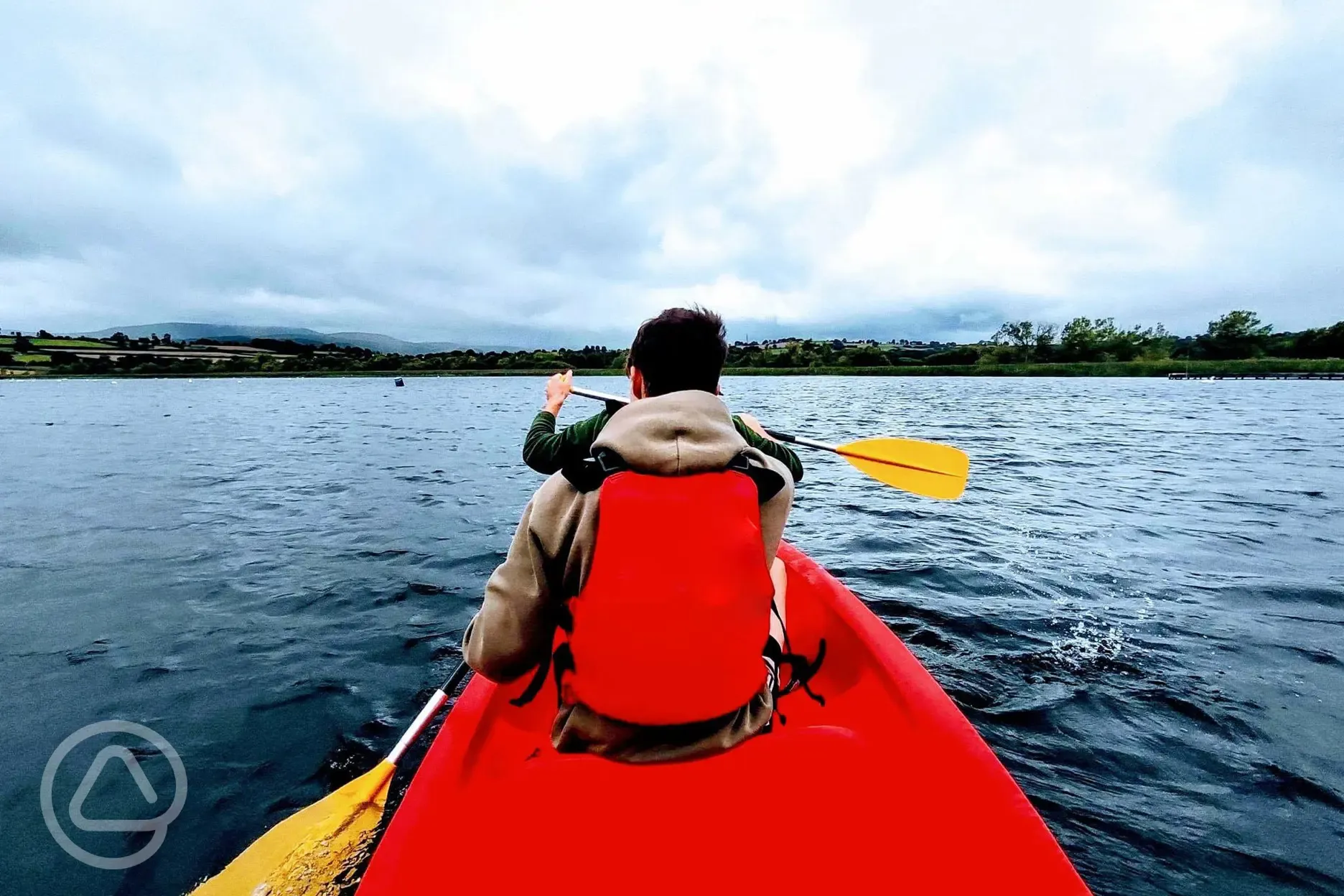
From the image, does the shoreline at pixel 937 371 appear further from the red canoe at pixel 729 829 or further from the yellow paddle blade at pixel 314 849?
the red canoe at pixel 729 829

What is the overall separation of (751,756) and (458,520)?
827 cm

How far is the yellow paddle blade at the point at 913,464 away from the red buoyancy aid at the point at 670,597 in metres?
3.12

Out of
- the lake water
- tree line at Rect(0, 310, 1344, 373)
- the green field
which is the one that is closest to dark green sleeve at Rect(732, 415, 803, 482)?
the lake water

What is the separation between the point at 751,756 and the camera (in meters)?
1.67

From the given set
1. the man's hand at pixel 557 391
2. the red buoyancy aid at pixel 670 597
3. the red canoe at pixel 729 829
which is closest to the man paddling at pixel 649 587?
the red buoyancy aid at pixel 670 597

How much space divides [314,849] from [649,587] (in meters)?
2.30

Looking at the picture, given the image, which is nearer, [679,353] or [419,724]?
[679,353]

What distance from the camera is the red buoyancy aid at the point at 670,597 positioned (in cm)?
171

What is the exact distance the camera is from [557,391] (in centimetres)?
333

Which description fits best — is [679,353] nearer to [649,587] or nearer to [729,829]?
[649,587]

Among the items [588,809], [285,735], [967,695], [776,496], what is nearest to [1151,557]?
[967,695]

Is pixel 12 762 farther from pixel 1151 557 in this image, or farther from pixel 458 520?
pixel 1151 557

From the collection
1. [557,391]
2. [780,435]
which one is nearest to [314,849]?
[557,391]

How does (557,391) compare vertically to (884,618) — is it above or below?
above
